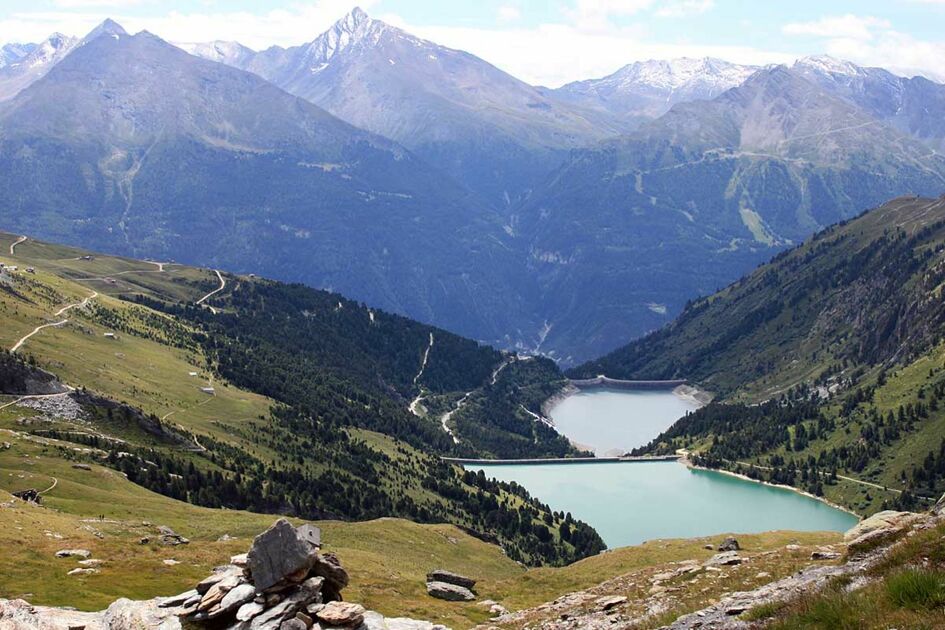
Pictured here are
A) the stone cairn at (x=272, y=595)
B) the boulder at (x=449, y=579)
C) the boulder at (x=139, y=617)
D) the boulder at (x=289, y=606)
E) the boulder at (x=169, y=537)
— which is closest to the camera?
the boulder at (x=289, y=606)

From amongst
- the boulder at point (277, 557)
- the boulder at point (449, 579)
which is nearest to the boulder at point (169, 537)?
the boulder at point (449, 579)

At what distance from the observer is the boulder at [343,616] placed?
1652 inches

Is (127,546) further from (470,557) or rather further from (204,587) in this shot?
(470,557)

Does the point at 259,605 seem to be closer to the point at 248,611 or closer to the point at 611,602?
the point at 248,611

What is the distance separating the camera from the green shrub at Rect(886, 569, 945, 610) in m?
23.1

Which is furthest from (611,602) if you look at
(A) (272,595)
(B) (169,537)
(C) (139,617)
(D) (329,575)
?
(B) (169,537)

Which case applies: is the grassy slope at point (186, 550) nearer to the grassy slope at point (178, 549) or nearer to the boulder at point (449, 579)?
the grassy slope at point (178, 549)

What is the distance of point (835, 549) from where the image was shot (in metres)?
58.5

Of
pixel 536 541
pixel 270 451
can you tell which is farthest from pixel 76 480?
pixel 536 541

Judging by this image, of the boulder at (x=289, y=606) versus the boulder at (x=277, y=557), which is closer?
the boulder at (x=289, y=606)

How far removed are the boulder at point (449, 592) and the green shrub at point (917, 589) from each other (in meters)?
54.0

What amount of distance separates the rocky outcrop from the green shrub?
2469 cm

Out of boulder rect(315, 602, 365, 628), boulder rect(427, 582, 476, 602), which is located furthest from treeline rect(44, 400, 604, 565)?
boulder rect(315, 602, 365, 628)

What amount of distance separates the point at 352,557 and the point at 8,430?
65.5 m
